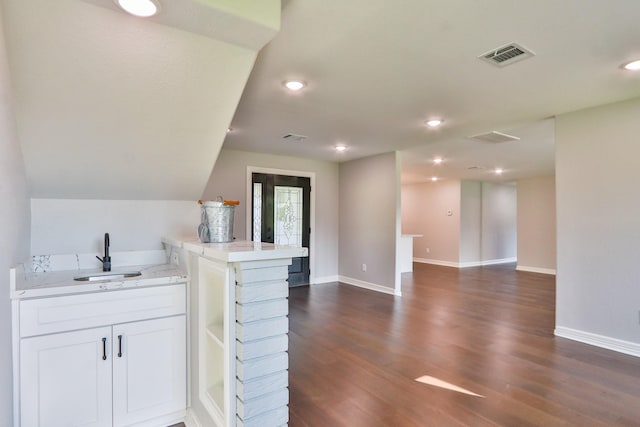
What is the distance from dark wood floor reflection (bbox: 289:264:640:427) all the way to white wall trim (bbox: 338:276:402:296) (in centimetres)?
59

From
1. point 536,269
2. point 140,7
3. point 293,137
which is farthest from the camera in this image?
point 536,269

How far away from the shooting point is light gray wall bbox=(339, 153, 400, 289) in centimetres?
564

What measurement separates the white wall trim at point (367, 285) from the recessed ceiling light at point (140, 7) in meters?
5.07

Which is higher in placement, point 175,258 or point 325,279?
point 175,258

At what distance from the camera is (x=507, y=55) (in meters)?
2.29

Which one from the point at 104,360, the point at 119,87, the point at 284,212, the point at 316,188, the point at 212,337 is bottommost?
the point at 104,360

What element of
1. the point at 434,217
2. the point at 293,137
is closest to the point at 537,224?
the point at 434,217

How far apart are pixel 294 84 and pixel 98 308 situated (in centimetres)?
210

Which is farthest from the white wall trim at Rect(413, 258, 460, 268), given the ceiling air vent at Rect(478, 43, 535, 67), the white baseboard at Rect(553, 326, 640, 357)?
the ceiling air vent at Rect(478, 43, 535, 67)

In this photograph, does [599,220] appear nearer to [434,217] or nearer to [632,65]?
[632,65]

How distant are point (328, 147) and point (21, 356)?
4.31 m

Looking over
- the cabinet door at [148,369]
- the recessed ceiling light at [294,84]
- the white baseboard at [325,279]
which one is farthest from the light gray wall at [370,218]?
the cabinet door at [148,369]

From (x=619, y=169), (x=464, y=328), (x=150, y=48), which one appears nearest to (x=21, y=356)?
(x=150, y=48)

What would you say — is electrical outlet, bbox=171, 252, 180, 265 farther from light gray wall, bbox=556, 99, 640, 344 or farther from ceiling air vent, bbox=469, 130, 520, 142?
ceiling air vent, bbox=469, 130, 520, 142
